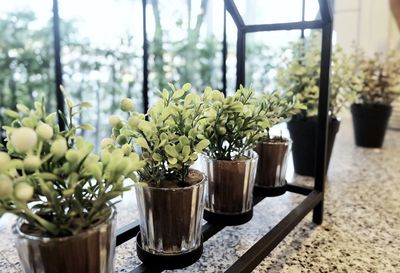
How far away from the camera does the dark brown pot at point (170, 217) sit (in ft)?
1.41

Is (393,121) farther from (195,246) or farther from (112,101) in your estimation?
(195,246)

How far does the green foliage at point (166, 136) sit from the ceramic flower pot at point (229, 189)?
11 centimetres

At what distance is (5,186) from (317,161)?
622 mm

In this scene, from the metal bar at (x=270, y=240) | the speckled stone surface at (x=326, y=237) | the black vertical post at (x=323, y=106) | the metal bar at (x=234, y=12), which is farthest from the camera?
the metal bar at (x=234, y=12)

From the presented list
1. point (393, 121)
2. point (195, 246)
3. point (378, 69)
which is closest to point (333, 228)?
point (195, 246)

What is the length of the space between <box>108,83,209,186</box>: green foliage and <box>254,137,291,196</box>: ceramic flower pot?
0.94ft

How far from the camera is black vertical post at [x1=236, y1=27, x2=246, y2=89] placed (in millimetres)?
808

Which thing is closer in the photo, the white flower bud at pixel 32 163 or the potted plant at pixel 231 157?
the white flower bud at pixel 32 163

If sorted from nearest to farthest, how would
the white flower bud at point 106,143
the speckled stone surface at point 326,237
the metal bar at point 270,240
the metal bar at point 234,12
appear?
the white flower bud at point 106,143
the metal bar at point 270,240
the speckled stone surface at point 326,237
the metal bar at point 234,12

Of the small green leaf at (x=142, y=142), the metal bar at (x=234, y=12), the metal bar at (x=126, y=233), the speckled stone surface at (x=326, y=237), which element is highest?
the metal bar at (x=234, y=12)

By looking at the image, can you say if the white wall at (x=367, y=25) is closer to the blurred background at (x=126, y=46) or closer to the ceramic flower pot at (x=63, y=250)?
the blurred background at (x=126, y=46)

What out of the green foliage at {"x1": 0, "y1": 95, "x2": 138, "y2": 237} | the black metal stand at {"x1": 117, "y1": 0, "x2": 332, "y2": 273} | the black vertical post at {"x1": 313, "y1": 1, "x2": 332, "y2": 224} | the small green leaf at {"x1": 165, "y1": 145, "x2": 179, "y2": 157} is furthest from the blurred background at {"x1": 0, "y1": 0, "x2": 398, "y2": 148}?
the green foliage at {"x1": 0, "y1": 95, "x2": 138, "y2": 237}

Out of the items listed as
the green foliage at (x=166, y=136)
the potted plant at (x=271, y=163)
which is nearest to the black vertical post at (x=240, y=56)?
the potted plant at (x=271, y=163)

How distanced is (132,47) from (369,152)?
1.11 meters
